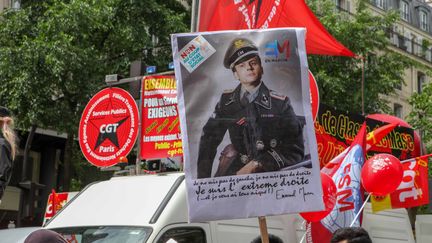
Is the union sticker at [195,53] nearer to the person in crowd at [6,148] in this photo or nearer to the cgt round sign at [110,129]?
the person in crowd at [6,148]

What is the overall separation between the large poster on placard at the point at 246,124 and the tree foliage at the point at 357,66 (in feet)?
51.8

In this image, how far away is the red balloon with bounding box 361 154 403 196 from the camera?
7.17 meters

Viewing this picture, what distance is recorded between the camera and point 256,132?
485 cm

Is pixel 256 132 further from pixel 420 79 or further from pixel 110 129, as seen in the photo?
pixel 420 79

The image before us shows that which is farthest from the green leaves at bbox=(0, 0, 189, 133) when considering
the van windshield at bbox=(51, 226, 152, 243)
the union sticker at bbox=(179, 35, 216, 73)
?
the union sticker at bbox=(179, 35, 216, 73)

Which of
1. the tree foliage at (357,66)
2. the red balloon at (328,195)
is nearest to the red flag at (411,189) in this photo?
the red balloon at (328,195)

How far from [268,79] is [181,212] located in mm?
2119

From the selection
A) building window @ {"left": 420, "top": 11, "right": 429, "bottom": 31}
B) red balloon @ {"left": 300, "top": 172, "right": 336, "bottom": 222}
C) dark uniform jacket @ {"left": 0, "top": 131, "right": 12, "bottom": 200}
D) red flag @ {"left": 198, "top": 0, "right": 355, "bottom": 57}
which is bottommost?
red balloon @ {"left": 300, "top": 172, "right": 336, "bottom": 222}

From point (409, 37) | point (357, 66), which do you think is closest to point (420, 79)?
point (409, 37)

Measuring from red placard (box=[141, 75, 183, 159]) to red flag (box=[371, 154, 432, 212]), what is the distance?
2641mm

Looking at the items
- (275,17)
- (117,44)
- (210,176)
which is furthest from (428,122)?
(210,176)

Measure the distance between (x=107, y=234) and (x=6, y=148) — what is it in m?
1.83

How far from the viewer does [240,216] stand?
465 cm

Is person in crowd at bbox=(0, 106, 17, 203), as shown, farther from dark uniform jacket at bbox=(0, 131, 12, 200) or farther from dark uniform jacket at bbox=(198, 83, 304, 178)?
dark uniform jacket at bbox=(198, 83, 304, 178)
